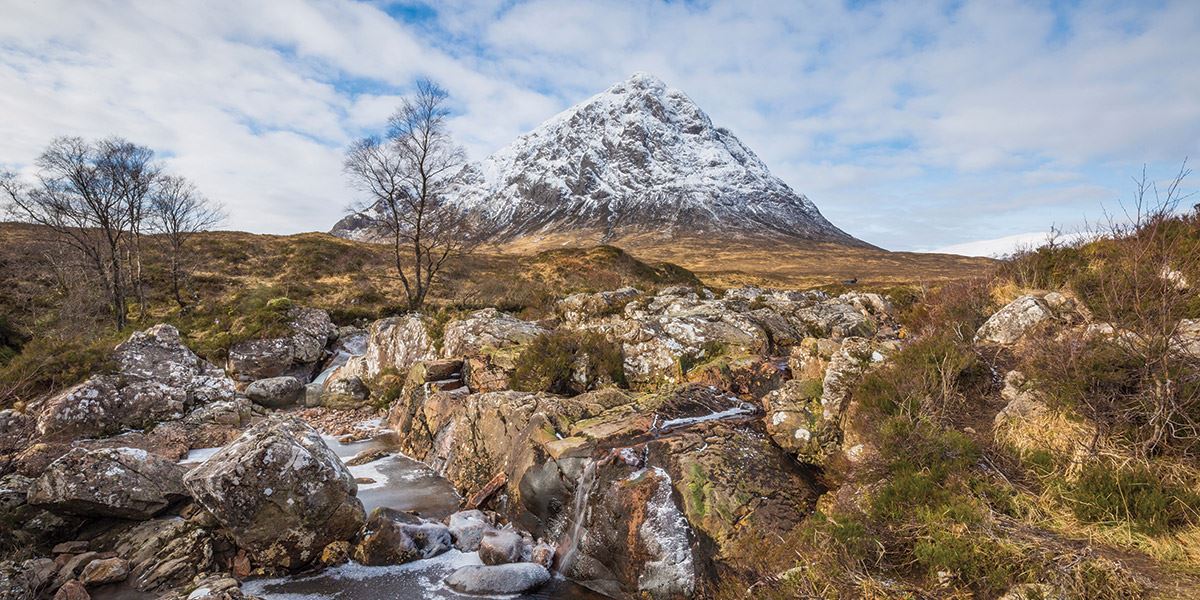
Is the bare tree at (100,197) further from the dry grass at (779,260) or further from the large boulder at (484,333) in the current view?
the dry grass at (779,260)

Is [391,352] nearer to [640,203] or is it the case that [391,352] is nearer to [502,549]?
[502,549]

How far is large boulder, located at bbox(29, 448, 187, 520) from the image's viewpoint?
781cm

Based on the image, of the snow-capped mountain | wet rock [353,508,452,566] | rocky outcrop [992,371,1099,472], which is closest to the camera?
rocky outcrop [992,371,1099,472]

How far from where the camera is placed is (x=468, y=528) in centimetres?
865

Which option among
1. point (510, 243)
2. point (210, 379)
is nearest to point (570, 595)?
point (210, 379)

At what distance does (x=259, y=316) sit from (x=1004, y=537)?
24.7 meters

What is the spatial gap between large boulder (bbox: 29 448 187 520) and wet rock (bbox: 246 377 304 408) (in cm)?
923

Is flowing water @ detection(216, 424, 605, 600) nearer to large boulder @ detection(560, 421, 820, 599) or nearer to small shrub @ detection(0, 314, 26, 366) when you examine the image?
large boulder @ detection(560, 421, 820, 599)

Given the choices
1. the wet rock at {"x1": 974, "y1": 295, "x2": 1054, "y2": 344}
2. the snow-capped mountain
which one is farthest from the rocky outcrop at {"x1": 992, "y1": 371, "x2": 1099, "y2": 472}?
the snow-capped mountain

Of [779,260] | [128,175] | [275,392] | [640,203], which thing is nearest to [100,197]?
[128,175]

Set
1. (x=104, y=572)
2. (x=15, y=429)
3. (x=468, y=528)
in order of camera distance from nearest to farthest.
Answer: (x=104, y=572)
(x=468, y=528)
(x=15, y=429)

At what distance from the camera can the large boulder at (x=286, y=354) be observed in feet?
63.8

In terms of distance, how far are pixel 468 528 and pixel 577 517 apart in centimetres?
210

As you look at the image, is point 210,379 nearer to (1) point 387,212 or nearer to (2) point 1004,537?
(1) point 387,212
